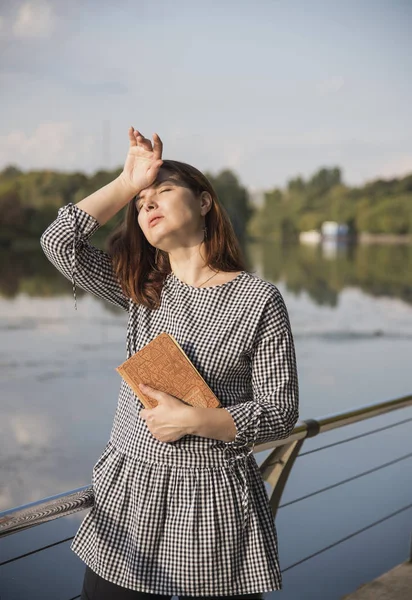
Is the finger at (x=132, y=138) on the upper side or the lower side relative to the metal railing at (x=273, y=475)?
upper

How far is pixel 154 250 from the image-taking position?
1.56m

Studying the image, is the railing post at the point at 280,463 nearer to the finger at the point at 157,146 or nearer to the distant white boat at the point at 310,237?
the finger at the point at 157,146

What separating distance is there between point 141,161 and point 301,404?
19.3m

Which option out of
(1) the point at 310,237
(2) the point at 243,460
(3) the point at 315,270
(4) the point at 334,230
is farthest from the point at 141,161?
(1) the point at 310,237

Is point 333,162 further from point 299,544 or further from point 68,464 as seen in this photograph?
point 299,544

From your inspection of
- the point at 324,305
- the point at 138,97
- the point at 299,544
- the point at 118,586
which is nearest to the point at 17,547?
the point at 299,544

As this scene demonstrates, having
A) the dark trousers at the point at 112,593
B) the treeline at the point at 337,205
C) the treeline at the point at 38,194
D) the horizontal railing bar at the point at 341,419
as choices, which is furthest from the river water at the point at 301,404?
the treeline at the point at 337,205

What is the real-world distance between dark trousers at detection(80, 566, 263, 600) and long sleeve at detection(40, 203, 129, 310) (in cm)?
53

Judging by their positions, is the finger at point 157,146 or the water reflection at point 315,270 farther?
the water reflection at point 315,270

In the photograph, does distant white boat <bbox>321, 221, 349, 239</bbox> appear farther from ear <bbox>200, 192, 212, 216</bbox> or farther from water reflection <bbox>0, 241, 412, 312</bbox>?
ear <bbox>200, 192, 212, 216</bbox>

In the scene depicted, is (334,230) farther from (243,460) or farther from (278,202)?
(243,460)

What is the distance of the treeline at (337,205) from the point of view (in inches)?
2456

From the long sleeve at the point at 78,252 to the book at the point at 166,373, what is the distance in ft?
0.70

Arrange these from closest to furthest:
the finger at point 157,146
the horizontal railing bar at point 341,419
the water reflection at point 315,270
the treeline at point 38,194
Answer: the finger at point 157,146
the horizontal railing bar at point 341,419
the treeline at point 38,194
the water reflection at point 315,270
